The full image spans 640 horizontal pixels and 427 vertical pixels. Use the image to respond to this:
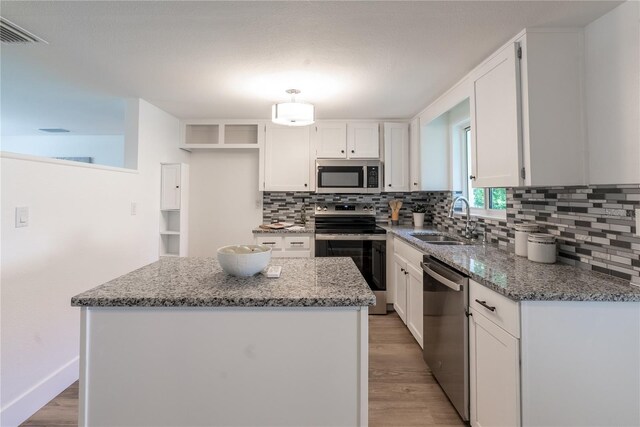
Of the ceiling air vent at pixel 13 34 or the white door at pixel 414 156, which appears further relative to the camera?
the white door at pixel 414 156

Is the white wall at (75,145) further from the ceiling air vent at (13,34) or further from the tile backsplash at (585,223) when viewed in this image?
the tile backsplash at (585,223)

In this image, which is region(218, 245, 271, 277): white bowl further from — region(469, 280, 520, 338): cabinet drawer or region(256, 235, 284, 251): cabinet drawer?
region(256, 235, 284, 251): cabinet drawer

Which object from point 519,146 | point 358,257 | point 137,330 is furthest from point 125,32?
point 358,257

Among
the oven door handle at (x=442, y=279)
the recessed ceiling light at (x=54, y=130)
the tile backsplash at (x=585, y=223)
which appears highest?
the recessed ceiling light at (x=54, y=130)

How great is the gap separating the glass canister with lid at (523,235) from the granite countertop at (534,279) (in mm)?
48

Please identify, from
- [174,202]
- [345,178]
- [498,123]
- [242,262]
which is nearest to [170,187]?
[174,202]

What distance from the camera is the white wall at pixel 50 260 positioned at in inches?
63.6

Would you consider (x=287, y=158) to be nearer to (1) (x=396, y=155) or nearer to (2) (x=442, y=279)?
(1) (x=396, y=155)

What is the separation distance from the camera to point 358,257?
3.14 metres

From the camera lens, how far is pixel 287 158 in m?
3.49

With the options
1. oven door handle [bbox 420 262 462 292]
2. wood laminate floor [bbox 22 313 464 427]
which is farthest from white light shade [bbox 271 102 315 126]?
wood laminate floor [bbox 22 313 464 427]

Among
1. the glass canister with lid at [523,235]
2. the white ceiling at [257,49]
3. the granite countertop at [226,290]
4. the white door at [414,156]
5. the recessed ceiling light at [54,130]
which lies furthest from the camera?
the recessed ceiling light at [54,130]

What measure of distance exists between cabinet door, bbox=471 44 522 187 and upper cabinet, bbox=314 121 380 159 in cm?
146

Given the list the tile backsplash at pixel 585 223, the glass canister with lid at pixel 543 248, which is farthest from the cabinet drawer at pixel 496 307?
the tile backsplash at pixel 585 223
